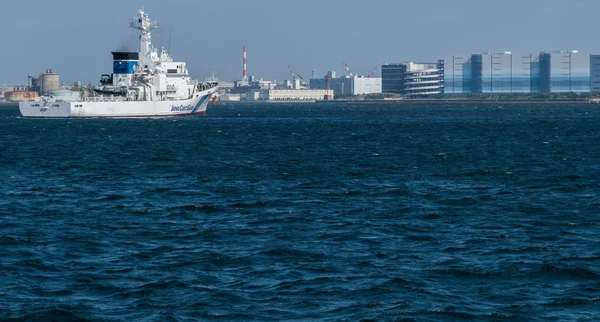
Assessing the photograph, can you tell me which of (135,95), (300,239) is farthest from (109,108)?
(300,239)

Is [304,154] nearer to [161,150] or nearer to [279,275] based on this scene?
[161,150]

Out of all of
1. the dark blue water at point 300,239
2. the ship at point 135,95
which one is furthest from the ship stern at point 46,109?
the dark blue water at point 300,239

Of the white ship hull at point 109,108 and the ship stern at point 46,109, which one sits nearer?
the white ship hull at point 109,108

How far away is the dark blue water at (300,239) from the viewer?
21297 millimetres

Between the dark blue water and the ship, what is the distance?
246ft

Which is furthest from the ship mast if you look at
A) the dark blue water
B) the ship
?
the dark blue water

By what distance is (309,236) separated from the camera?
2958 cm

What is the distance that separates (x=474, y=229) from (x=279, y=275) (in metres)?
9.09

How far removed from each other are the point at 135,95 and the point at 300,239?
109442 mm

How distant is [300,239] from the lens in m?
29.0

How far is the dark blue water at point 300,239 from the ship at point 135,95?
246ft

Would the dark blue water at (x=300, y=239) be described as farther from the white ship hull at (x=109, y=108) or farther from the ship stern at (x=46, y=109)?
the ship stern at (x=46, y=109)

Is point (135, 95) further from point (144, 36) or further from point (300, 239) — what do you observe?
point (300, 239)

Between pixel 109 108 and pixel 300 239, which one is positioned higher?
pixel 109 108
